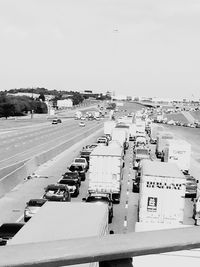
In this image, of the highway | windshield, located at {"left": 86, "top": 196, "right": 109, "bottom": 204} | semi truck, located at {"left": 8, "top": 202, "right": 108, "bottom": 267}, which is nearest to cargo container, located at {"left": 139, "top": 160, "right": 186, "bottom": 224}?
the highway

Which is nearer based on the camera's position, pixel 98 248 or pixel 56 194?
pixel 98 248

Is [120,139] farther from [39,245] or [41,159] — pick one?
[39,245]

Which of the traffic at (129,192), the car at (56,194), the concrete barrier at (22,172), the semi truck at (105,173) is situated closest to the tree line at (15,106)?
the concrete barrier at (22,172)

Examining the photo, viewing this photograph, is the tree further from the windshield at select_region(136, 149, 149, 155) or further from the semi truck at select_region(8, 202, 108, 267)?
the semi truck at select_region(8, 202, 108, 267)

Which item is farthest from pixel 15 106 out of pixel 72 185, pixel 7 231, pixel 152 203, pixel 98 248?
pixel 98 248

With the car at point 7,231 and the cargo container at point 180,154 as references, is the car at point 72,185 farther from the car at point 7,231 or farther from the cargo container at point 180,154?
the cargo container at point 180,154

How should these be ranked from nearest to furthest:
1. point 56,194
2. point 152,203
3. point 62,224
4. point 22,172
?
point 62,224, point 152,203, point 56,194, point 22,172

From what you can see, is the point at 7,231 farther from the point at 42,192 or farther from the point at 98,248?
the point at 98,248
